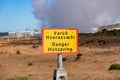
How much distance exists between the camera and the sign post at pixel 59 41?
48.4 feet

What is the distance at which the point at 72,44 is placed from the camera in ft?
49.1

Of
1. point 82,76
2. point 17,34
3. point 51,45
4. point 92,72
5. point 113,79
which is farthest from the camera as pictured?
point 17,34

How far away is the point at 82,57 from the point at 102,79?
14.0 m

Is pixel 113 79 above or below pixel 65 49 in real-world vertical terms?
below

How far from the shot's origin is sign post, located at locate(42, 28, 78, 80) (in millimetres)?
14766

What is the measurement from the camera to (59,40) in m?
14.9

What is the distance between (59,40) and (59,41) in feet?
0.11

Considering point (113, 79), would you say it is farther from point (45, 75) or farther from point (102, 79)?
point (45, 75)

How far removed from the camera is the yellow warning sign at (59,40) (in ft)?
48.4

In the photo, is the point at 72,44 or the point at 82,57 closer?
the point at 72,44

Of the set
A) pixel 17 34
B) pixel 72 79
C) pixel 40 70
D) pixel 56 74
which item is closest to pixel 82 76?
pixel 72 79

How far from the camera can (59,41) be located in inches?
587

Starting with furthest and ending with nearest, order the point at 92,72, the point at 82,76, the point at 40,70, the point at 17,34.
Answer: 1. the point at 17,34
2. the point at 40,70
3. the point at 92,72
4. the point at 82,76

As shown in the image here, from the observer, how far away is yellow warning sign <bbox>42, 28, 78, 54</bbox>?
14.8 m
